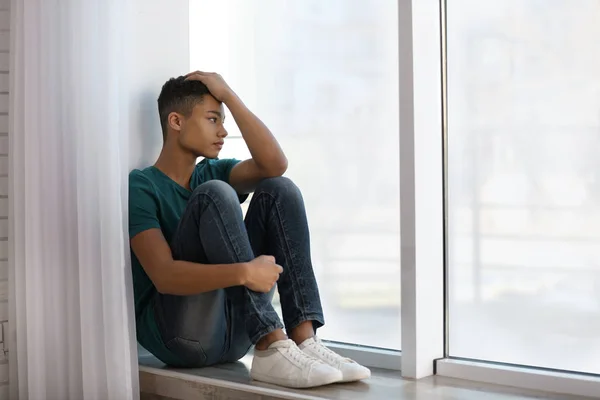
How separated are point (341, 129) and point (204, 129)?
429mm

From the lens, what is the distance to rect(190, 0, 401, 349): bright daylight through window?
235 cm

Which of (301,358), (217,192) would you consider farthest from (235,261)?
(301,358)

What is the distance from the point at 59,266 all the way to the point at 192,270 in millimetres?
443

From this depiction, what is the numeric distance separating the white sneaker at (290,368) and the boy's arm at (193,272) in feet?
0.52

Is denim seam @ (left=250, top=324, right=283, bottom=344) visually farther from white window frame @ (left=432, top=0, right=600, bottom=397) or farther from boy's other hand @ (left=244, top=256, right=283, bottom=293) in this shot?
white window frame @ (left=432, top=0, right=600, bottom=397)

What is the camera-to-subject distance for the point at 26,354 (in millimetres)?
2281

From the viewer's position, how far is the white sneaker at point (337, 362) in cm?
203

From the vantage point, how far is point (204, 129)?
230 cm

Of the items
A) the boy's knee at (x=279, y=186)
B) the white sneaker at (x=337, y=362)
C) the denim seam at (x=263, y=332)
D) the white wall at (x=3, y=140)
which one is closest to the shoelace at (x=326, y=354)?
the white sneaker at (x=337, y=362)

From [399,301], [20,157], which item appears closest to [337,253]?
[399,301]

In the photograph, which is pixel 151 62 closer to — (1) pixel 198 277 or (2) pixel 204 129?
(2) pixel 204 129

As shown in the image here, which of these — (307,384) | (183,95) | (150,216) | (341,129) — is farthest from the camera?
(341,129)

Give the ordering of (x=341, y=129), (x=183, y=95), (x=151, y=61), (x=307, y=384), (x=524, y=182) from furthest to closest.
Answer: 1. (x=151, y=61)
2. (x=341, y=129)
3. (x=183, y=95)
4. (x=524, y=182)
5. (x=307, y=384)

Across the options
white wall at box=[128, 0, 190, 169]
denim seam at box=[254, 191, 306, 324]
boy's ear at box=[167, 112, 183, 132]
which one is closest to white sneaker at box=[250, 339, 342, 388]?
denim seam at box=[254, 191, 306, 324]
